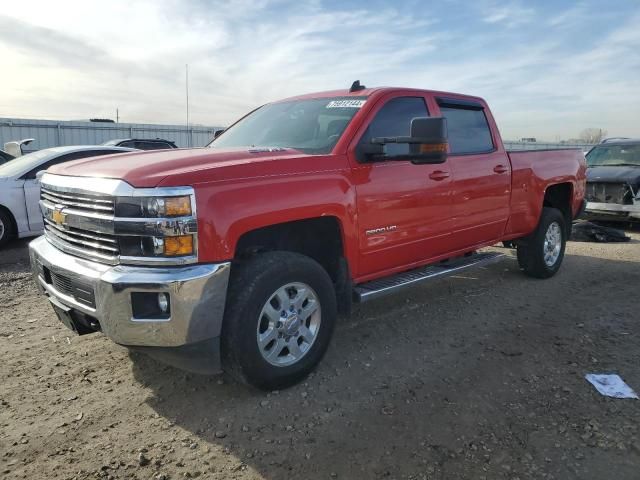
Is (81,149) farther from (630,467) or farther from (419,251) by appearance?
(630,467)

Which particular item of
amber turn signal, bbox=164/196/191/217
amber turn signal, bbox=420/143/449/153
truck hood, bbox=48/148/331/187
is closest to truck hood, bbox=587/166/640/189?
amber turn signal, bbox=420/143/449/153

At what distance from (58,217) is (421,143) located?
2523mm

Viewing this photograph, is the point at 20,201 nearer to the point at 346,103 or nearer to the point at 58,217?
the point at 58,217

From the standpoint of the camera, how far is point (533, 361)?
384 centimetres

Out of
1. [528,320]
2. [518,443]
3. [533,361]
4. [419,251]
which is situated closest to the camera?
[518,443]

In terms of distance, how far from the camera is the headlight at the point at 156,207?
109 inches

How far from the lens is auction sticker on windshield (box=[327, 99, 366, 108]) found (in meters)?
4.06

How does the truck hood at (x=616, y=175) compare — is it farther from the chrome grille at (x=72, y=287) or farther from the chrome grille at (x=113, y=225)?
the chrome grille at (x=72, y=287)

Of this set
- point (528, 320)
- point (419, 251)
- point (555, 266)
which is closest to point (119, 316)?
point (419, 251)

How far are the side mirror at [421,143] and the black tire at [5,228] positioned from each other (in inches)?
232

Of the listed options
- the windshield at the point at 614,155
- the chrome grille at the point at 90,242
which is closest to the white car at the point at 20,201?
the chrome grille at the point at 90,242

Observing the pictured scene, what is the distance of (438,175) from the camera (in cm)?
439

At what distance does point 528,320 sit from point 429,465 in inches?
101

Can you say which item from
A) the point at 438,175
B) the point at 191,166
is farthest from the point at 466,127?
the point at 191,166
